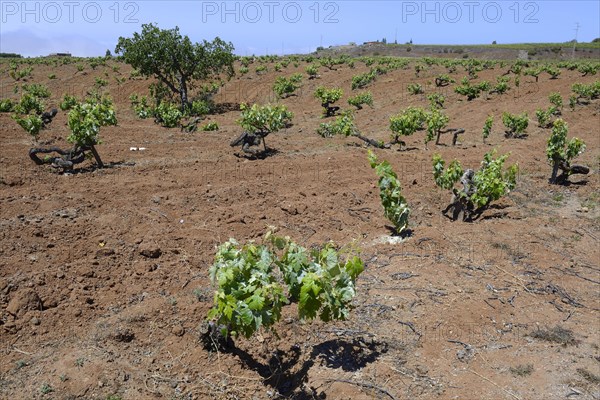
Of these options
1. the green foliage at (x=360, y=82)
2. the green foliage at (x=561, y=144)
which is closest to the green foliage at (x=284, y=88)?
the green foliage at (x=360, y=82)

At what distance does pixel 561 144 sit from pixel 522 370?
713cm

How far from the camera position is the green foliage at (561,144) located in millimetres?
10039

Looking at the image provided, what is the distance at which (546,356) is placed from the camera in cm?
497

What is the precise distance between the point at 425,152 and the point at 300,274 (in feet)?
34.7

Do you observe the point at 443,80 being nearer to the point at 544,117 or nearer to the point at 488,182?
the point at 544,117

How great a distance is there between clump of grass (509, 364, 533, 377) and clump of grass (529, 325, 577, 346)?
61 cm

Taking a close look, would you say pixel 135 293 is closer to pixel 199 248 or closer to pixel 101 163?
pixel 199 248

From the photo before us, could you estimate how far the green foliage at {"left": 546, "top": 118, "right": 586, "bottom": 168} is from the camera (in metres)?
10.0

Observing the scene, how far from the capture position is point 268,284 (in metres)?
4.24

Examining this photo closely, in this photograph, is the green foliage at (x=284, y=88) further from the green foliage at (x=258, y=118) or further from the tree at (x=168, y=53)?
the green foliage at (x=258, y=118)

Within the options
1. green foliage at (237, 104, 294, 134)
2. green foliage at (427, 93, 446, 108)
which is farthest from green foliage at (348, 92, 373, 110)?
green foliage at (237, 104, 294, 134)

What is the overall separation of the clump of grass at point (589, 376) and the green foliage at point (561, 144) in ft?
21.8

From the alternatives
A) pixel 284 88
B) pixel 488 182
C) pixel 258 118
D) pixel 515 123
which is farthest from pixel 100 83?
pixel 488 182

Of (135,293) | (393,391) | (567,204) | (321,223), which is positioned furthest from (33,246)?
(567,204)
